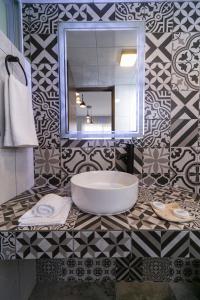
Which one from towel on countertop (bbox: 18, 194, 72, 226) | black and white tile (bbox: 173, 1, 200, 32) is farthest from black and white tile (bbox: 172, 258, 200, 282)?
black and white tile (bbox: 173, 1, 200, 32)

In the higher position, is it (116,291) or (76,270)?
(76,270)

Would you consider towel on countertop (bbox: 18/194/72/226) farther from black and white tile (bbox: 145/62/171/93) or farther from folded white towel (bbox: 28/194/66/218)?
black and white tile (bbox: 145/62/171/93)

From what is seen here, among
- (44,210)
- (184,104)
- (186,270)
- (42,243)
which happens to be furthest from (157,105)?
(186,270)

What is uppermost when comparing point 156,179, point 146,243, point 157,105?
point 157,105

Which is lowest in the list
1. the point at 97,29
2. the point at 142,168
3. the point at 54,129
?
the point at 142,168

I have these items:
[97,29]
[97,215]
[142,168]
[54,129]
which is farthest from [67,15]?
[97,215]

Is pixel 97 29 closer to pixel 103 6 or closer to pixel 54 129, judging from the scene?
pixel 103 6

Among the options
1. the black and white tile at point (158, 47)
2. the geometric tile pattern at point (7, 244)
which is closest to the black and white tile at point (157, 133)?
the black and white tile at point (158, 47)

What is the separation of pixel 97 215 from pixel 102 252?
0.17m

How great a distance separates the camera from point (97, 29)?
145 centimetres

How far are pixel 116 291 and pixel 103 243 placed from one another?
3.17ft

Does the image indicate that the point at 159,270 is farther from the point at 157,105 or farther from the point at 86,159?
the point at 157,105

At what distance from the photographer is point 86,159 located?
149 cm

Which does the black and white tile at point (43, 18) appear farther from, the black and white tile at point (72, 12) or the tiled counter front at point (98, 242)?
the tiled counter front at point (98, 242)
